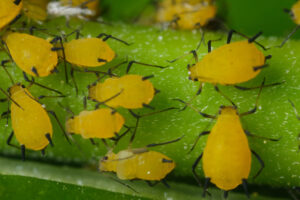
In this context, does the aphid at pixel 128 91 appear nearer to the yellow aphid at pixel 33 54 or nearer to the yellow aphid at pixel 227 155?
the yellow aphid at pixel 33 54

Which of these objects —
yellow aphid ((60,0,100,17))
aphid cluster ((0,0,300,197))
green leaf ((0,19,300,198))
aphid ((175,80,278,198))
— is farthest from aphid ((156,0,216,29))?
aphid ((175,80,278,198))

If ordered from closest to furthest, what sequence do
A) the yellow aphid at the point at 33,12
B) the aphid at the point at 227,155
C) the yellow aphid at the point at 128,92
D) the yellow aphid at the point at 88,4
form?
the aphid at the point at 227,155
the yellow aphid at the point at 128,92
the yellow aphid at the point at 33,12
the yellow aphid at the point at 88,4

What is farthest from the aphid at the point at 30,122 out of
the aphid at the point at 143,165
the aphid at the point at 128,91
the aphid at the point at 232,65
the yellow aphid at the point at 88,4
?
the yellow aphid at the point at 88,4

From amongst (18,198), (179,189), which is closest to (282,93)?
(179,189)

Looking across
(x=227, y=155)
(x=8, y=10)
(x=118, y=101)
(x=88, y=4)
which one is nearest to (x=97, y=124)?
(x=118, y=101)

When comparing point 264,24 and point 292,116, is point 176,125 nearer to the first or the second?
point 292,116

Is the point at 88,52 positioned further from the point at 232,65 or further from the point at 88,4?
the point at 88,4
